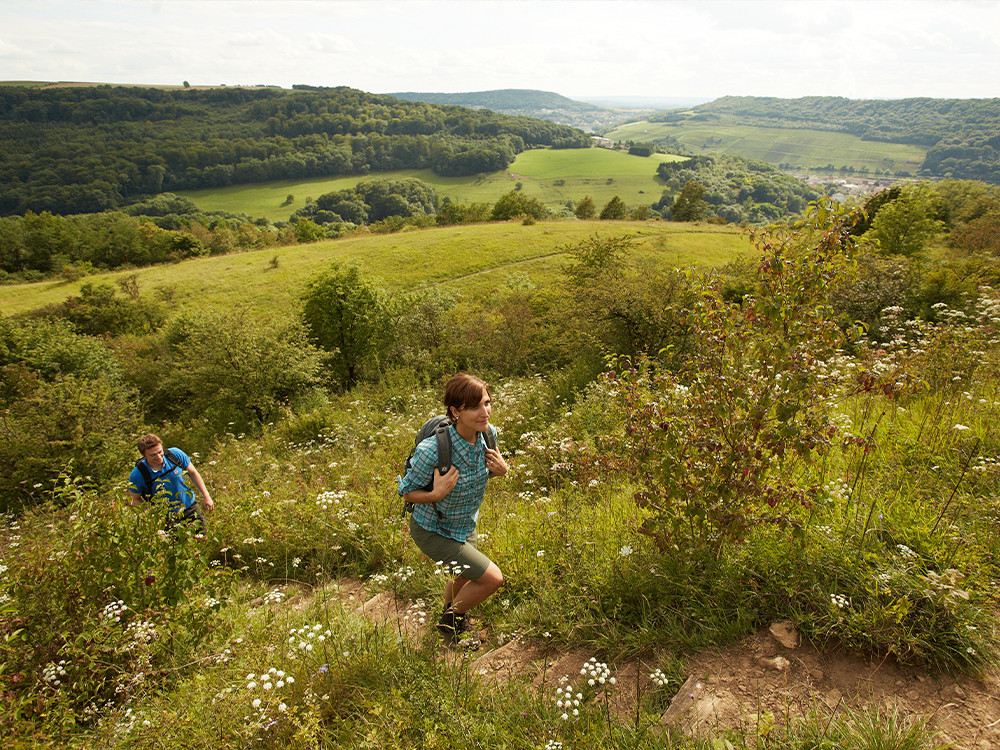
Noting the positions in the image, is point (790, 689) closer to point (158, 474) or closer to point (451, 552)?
point (451, 552)

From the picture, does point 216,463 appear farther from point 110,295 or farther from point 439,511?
point 110,295

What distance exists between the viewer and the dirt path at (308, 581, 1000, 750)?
254cm

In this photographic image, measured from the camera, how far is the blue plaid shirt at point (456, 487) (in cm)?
362

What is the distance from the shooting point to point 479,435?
3.86m

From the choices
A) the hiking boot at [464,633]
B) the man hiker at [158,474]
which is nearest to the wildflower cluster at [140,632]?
the hiking boot at [464,633]

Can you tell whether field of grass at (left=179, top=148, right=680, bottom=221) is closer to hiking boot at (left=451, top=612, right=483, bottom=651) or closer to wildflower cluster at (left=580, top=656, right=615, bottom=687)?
hiking boot at (left=451, top=612, right=483, bottom=651)

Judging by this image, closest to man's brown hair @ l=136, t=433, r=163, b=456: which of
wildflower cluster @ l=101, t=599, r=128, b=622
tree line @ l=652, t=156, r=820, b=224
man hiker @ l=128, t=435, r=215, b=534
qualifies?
man hiker @ l=128, t=435, r=215, b=534

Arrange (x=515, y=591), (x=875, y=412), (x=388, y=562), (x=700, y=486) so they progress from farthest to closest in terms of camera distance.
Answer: (x=875, y=412), (x=388, y=562), (x=515, y=591), (x=700, y=486)

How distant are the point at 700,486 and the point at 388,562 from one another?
3600 mm

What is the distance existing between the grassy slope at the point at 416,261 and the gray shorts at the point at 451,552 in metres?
30.6

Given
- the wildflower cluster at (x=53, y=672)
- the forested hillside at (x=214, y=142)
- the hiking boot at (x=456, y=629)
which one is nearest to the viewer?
the wildflower cluster at (x=53, y=672)

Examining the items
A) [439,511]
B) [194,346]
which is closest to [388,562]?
[439,511]

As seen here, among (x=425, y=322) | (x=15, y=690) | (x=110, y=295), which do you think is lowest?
(x=110, y=295)

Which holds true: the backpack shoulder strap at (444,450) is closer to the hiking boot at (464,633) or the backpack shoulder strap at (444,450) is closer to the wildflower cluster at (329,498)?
the hiking boot at (464,633)
